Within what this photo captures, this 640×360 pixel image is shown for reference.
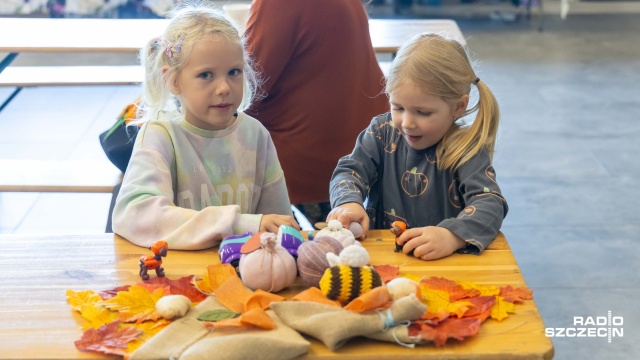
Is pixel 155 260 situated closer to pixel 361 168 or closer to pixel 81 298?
pixel 81 298

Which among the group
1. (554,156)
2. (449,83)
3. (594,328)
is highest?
(449,83)

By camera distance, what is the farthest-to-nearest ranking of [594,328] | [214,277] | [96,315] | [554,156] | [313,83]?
[554,156], [594,328], [313,83], [214,277], [96,315]

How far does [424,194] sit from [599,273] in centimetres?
159

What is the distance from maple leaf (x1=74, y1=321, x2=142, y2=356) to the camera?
4.14ft

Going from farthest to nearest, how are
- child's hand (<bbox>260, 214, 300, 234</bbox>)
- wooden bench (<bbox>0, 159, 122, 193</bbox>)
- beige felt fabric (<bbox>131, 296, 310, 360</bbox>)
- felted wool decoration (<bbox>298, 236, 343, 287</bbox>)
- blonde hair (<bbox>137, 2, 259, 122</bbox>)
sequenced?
wooden bench (<bbox>0, 159, 122, 193</bbox>) → blonde hair (<bbox>137, 2, 259, 122</bbox>) → child's hand (<bbox>260, 214, 300, 234</bbox>) → felted wool decoration (<bbox>298, 236, 343, 287</bbox>) → beige felt fabric (<bbox>131, 296, 310, 360</bbox>)

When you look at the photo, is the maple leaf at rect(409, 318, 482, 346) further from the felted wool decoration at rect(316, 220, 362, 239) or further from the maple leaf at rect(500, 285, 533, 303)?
the felted wool decoration at rect(316, 220, 362, 239)

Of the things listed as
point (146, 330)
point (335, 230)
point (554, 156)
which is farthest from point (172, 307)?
point (554, 156)

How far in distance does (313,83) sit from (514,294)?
4.03ft

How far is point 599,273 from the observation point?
3.21 metres

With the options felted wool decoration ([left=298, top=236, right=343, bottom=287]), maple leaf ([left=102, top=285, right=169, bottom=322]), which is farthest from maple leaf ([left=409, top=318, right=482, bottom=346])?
maple leaf ([left=102, top=285, right=169, bottom=322])

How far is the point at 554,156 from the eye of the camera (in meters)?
4.44

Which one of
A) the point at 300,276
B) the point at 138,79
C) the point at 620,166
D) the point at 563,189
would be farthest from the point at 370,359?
the point at 620,166

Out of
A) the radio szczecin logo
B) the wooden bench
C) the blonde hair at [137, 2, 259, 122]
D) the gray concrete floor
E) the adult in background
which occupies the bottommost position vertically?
the gray concrete floor

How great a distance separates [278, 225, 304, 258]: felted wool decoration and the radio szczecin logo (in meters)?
1.46
